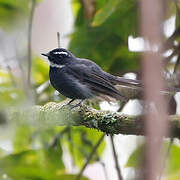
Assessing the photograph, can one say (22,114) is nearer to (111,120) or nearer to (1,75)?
(111,120)

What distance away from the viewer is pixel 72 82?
3445mm

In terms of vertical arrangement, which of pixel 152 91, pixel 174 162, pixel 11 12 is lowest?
pixel 174 162

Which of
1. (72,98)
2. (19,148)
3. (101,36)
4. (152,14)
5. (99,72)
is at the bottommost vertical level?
(19,148)

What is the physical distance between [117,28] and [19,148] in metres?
1.46

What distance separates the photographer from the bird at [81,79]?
10.5 feet

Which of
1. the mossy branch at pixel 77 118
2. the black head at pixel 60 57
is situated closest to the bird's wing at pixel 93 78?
the black head at pixel 60 57

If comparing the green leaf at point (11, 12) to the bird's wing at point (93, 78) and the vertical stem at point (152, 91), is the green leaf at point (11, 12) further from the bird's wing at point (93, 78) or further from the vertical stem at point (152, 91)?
the vertical stem at point (152, 91)

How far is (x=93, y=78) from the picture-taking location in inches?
132

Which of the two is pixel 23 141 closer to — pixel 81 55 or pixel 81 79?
pixel 81 79

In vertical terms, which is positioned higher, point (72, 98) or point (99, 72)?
point (99, 72)

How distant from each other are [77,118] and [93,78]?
29.8 inches

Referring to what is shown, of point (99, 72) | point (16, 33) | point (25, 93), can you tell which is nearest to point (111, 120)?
point (25, 93)

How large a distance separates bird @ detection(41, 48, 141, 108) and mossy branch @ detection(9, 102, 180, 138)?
1.17ft

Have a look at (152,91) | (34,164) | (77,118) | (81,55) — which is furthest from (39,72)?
(152,91)
